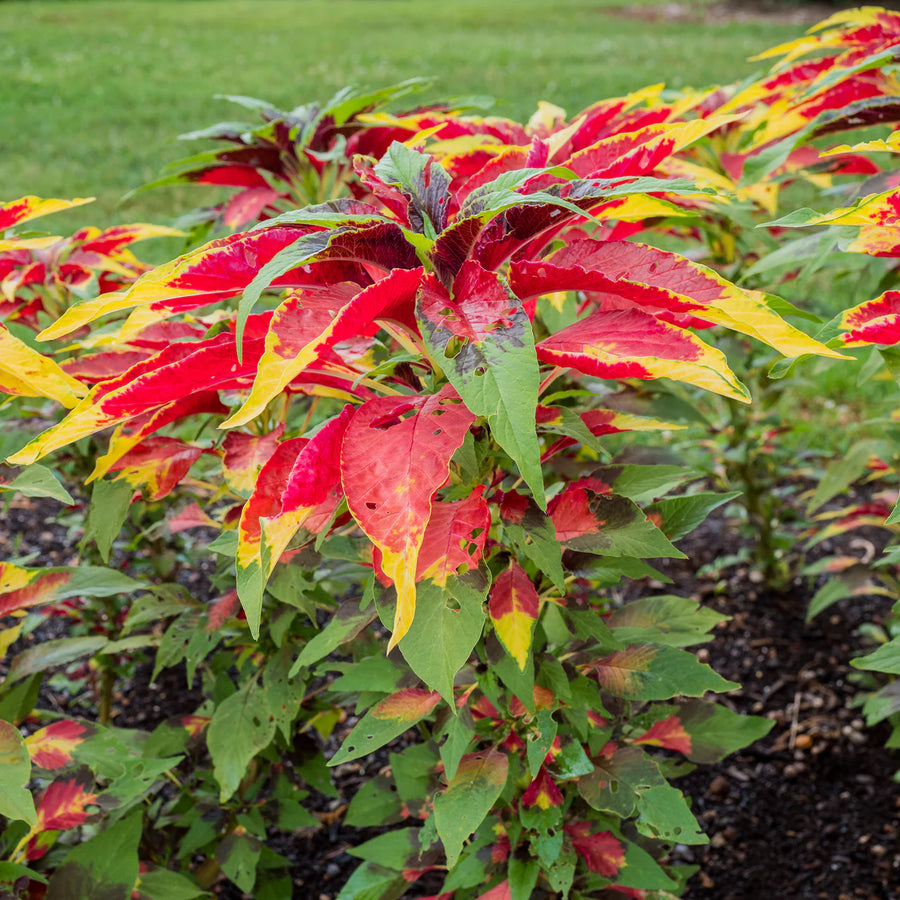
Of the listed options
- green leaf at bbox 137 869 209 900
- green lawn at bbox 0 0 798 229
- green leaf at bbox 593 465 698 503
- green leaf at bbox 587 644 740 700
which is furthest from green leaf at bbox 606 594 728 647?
green lawn at bbox 0 0 798 229

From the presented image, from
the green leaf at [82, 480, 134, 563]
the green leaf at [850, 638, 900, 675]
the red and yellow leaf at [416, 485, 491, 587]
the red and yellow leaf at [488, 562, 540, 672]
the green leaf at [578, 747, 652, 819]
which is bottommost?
the green leaf at [578, 747, 652, 819]

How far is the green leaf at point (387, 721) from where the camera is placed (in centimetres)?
123

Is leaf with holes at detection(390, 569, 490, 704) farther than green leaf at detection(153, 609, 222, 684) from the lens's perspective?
No

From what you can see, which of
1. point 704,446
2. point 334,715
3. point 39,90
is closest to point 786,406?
point 704,446

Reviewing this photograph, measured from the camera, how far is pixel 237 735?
5.29 ft

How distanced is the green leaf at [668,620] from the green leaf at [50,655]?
881 mm

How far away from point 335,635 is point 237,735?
46cm

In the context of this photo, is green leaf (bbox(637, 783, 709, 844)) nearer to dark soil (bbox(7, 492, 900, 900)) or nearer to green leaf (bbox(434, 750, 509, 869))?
green leaf (bbox(434, 750, 509, 869))

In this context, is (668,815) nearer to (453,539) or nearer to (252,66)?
(453,539)

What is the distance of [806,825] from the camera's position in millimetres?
2180

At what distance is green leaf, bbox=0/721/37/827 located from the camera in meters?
1.14

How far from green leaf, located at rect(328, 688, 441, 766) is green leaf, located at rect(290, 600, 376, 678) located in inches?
4.2

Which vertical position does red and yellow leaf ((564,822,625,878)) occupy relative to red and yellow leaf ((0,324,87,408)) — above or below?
below

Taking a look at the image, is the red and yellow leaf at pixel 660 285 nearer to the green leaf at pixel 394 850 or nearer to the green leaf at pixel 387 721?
the green leaf at pixel 387 721
